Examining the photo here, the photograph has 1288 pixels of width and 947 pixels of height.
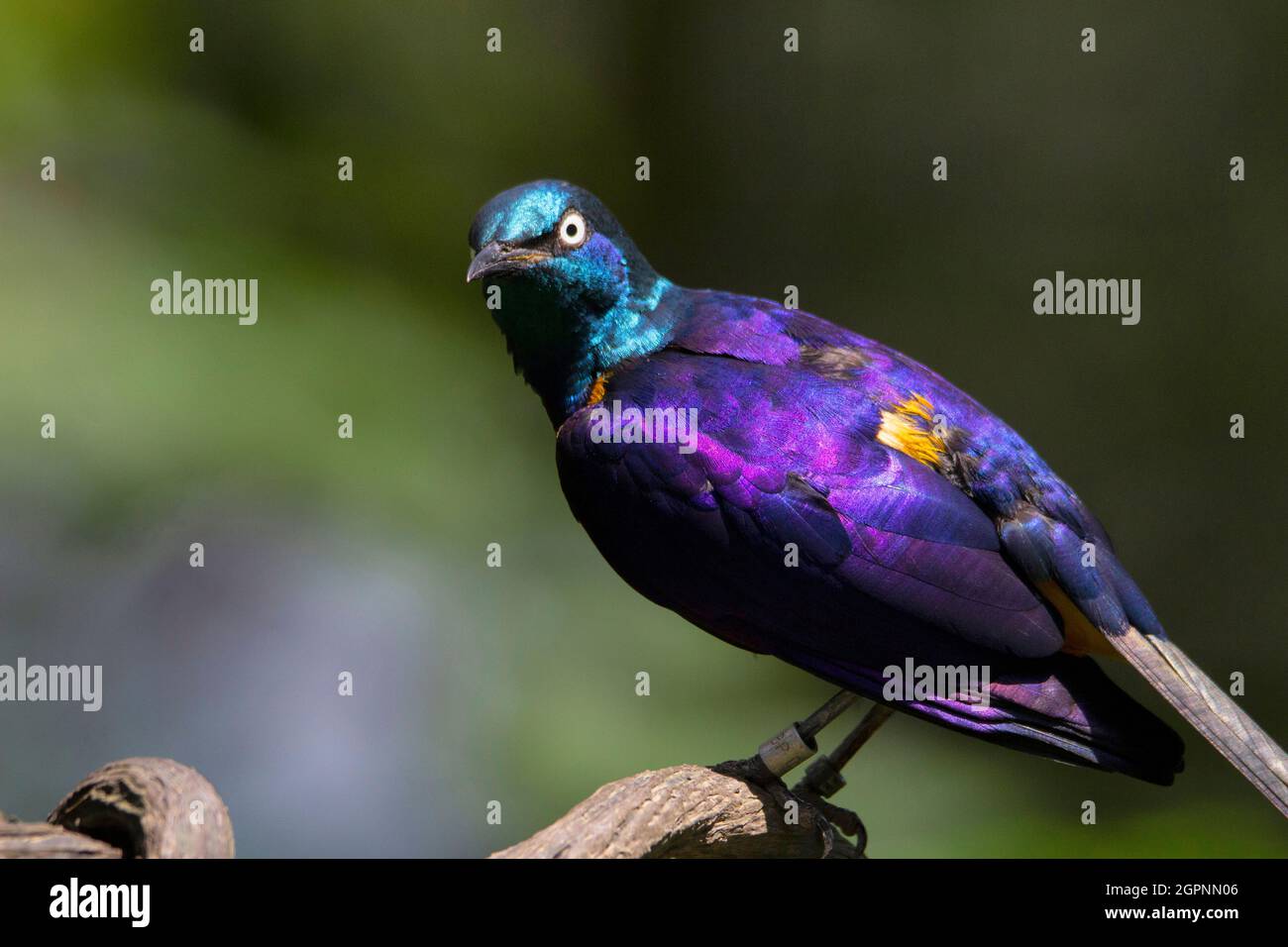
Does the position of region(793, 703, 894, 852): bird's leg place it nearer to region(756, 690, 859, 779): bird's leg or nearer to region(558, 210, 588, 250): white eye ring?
region(756, 690, 859, 779): bird's leg

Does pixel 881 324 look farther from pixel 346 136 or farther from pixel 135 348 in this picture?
pixel 135 348

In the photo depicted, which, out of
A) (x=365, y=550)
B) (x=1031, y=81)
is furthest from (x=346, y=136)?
(x=1031, y=81)

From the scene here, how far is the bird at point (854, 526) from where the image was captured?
3.02 m

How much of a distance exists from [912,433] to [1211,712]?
34.7 inches

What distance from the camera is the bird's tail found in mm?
2932

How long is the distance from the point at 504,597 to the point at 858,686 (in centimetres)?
327

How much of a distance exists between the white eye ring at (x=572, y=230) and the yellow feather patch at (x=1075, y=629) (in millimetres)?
1357

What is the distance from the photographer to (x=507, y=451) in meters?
6.50

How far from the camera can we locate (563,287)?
343cm
